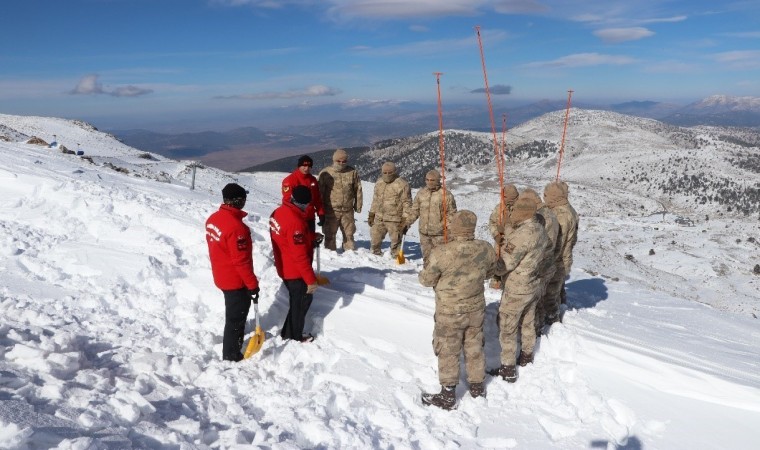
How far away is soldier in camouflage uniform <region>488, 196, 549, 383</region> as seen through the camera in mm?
5566

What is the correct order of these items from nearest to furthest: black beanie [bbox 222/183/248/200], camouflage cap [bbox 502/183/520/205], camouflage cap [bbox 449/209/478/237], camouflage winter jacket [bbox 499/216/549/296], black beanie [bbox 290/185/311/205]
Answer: camouflage cap [bbox 449/209/478/237] → black beanie [bbox 222/183/248/200] → camouflage winter jacket [bbox 499/216/549/296] → black beanie [bbox 290/185/311/205] → camouflage cap [bbox 502/183/520/205]

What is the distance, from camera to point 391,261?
10625 mm

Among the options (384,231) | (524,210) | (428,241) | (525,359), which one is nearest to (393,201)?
(384,231)

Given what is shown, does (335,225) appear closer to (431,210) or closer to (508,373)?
(431,210)

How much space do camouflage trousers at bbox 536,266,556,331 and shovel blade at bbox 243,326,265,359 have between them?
3.64m

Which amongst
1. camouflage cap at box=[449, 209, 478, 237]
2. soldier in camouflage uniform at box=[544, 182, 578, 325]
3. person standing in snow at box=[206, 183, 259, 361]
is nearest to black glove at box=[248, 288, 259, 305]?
person standing in snow at box=[206, 183, 259, 361]

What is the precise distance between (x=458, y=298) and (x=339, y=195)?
17.9 ft

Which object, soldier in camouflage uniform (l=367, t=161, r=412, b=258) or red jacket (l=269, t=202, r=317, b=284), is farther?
soldier in camouflage uniform (l=367, t=161, r=412, b=258)

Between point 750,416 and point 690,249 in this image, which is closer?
point 750,416

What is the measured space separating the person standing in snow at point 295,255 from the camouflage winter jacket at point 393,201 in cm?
438

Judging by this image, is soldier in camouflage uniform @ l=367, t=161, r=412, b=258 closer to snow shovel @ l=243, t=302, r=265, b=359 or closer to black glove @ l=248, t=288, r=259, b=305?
black glove @ l=248, t=288, r=259, b=305

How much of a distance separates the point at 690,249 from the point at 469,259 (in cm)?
3018

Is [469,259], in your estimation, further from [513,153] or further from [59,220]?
[513,153]

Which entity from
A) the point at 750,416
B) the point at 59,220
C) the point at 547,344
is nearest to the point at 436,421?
the point at 547,344
